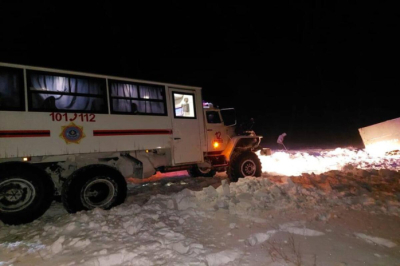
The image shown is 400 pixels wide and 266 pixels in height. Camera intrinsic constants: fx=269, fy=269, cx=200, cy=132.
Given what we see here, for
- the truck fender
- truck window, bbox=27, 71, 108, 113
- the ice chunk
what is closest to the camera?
the ice chunk

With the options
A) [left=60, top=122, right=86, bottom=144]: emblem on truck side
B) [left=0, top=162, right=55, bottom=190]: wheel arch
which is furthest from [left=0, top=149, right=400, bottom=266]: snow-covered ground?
[left=60, top=122, right=86, bottom=144]: emblem on truck side

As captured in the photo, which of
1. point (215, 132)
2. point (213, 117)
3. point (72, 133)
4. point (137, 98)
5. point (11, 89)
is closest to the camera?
point (11, 89)

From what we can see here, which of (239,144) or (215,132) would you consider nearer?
(215,132)

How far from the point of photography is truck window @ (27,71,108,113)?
228 inches

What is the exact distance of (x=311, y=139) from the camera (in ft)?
99.6

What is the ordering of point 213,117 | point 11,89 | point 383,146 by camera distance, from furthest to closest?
point 383,146
point 213,117
point 11,89

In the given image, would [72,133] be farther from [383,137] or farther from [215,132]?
[383,137]

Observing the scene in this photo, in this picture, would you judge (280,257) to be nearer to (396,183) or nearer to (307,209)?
(307,209)

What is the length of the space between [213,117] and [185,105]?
1239 mm

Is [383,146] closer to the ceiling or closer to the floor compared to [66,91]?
closer to the floor

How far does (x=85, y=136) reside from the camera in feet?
20.5

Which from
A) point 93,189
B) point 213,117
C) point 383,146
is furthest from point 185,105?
point 383,146

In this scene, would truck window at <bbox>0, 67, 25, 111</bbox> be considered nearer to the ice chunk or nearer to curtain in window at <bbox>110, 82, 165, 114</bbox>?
curtain in window at <bbox>110, 82, 165, 114</bbox>

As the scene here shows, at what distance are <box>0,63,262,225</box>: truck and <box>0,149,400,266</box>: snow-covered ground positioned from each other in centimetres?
73
